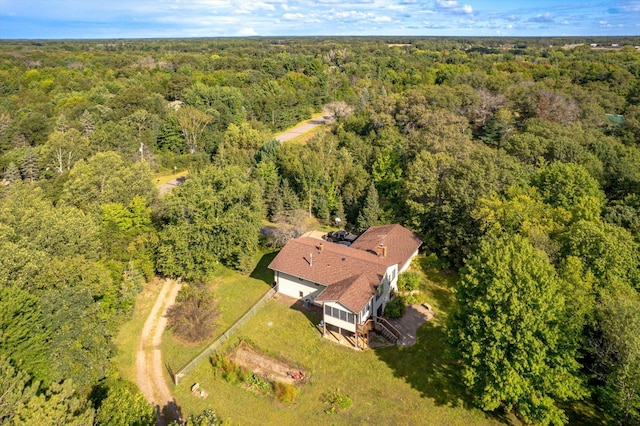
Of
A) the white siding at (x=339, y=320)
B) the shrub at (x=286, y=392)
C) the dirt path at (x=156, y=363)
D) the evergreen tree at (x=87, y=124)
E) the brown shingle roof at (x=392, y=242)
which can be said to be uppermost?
the evergreen tree at (x=87, y=124)

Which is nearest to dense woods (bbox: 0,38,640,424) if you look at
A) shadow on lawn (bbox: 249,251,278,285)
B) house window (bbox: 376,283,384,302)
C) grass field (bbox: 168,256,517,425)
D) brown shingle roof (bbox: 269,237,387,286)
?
shadow on lawn (bbox: 249,251,278,285)

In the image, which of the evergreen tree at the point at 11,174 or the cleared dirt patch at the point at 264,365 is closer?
the cleared dirt patch at the point at 264,365

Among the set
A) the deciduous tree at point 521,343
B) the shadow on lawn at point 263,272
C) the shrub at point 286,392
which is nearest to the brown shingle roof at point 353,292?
the shrub at point 286,392

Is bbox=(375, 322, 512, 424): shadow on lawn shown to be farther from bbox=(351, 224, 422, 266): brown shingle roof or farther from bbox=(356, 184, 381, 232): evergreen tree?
bbox=(356, 184, 381, 232): evergreen tree

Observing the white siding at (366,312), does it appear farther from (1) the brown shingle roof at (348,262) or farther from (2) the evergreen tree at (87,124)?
(2) the evergreen tree at (87,124)

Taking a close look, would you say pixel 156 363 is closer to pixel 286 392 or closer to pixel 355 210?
pixel 286 392

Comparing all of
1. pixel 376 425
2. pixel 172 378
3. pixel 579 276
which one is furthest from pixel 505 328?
pixel 172 378

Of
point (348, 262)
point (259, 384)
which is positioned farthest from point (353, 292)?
point (259, 384)
